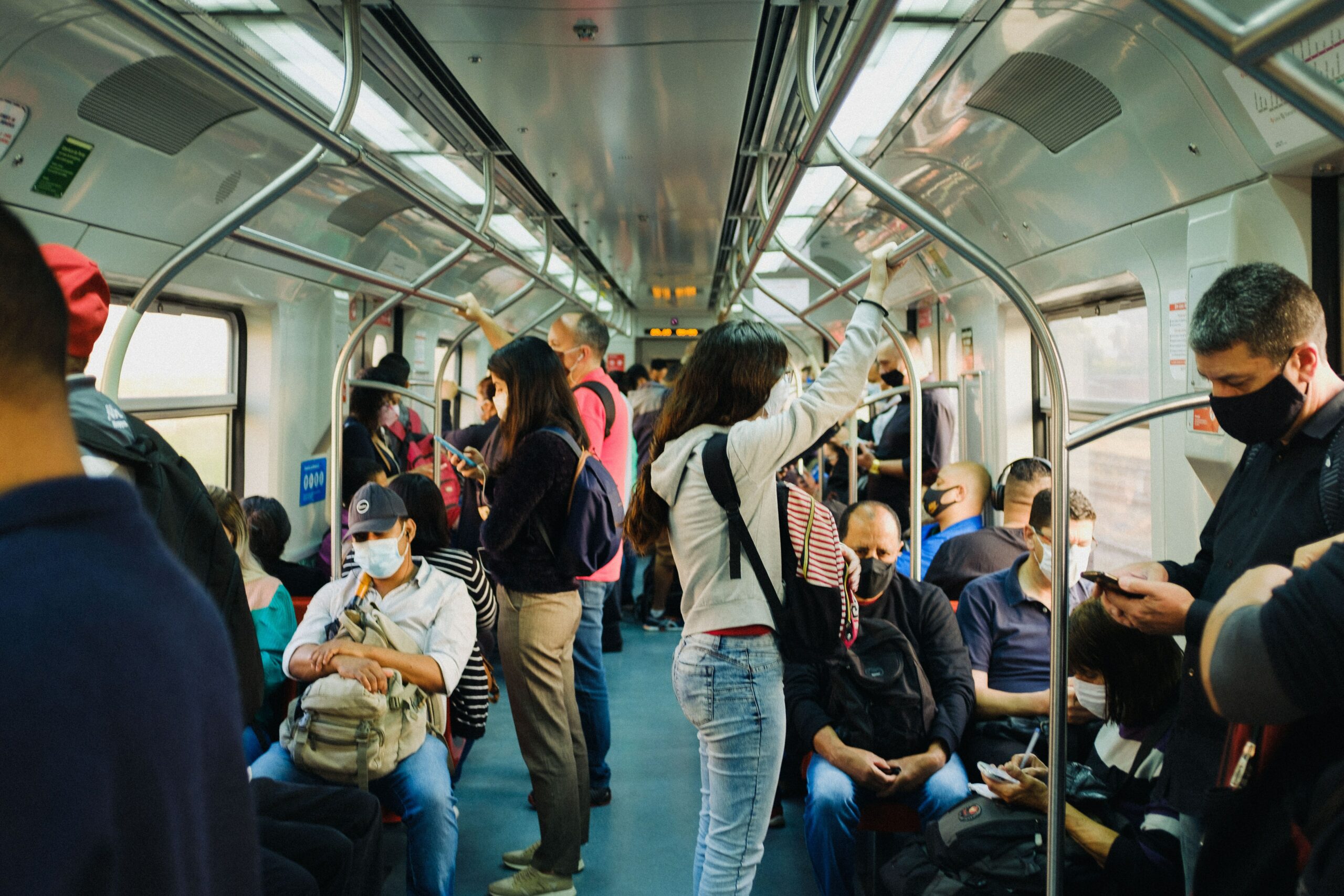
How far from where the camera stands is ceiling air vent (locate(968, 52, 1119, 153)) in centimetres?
310

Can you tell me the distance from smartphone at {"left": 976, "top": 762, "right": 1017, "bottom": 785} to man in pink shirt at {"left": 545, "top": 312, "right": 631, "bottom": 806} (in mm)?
1675

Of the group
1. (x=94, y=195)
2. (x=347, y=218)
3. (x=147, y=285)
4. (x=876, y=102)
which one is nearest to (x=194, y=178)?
(x=94, y=195)

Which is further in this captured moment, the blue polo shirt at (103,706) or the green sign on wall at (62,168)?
the green sign on wall at (62,168)

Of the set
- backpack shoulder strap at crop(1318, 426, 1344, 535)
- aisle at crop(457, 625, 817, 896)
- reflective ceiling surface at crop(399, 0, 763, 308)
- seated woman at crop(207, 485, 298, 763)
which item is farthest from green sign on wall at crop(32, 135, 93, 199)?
backpack shoulder strap at crop(1318, 426, 1344, 535)

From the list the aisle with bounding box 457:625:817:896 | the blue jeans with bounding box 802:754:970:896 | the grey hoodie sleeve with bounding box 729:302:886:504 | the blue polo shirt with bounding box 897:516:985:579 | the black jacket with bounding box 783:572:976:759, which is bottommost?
the aisle with bounding box 457:625:817:896

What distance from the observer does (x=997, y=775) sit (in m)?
2.31

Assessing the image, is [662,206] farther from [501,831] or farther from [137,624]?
[137,624]

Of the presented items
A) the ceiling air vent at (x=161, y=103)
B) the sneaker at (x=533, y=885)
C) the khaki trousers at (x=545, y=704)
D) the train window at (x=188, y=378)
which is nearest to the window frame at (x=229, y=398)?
the train window at (x=188, y=378)

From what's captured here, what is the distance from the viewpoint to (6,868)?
579 mm

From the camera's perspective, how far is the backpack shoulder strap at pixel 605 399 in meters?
3.90

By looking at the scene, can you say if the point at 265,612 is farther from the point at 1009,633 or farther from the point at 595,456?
the point at 1009,633

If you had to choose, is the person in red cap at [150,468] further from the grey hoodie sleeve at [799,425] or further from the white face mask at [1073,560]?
the white face mask at [1073,560]

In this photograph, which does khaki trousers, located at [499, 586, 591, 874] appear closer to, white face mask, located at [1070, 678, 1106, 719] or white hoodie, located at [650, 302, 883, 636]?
white hoodie, located at [650, 302, 883, 636]

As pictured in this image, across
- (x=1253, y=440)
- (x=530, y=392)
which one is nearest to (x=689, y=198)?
(x=530, y=392)
